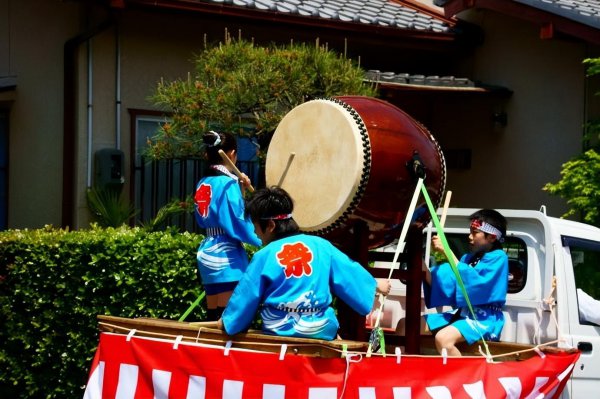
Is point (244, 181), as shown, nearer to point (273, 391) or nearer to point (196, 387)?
point (196, 387)

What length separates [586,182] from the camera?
9930 millimetres

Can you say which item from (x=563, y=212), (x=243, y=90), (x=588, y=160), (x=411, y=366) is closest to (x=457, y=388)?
(x=411, y=366)

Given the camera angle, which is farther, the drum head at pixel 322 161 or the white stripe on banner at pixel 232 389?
the drum head at pixel 322 161

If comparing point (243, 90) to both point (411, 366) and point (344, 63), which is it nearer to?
point (344, 63)

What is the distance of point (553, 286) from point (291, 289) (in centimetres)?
204

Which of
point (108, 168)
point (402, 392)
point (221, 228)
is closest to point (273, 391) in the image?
point (402, 392)

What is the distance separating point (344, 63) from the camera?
8820 millimetres

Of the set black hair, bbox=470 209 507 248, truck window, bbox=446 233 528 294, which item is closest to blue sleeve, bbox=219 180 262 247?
black hair, bbox=470 209 507 248

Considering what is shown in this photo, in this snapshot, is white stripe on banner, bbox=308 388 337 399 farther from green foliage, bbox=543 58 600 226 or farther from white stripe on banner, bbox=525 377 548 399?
green foliage, bbox=543 58 600 226

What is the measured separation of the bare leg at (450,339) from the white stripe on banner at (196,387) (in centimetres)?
152

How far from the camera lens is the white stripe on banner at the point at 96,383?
498cm

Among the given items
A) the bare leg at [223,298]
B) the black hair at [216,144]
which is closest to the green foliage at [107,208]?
the black hair at [216,144]

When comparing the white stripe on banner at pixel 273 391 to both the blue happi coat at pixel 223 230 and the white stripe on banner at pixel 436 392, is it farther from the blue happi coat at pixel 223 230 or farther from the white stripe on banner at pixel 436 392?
the blue happi coat at pixel 223 230

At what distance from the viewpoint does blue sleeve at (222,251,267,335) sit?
15.0 feet
